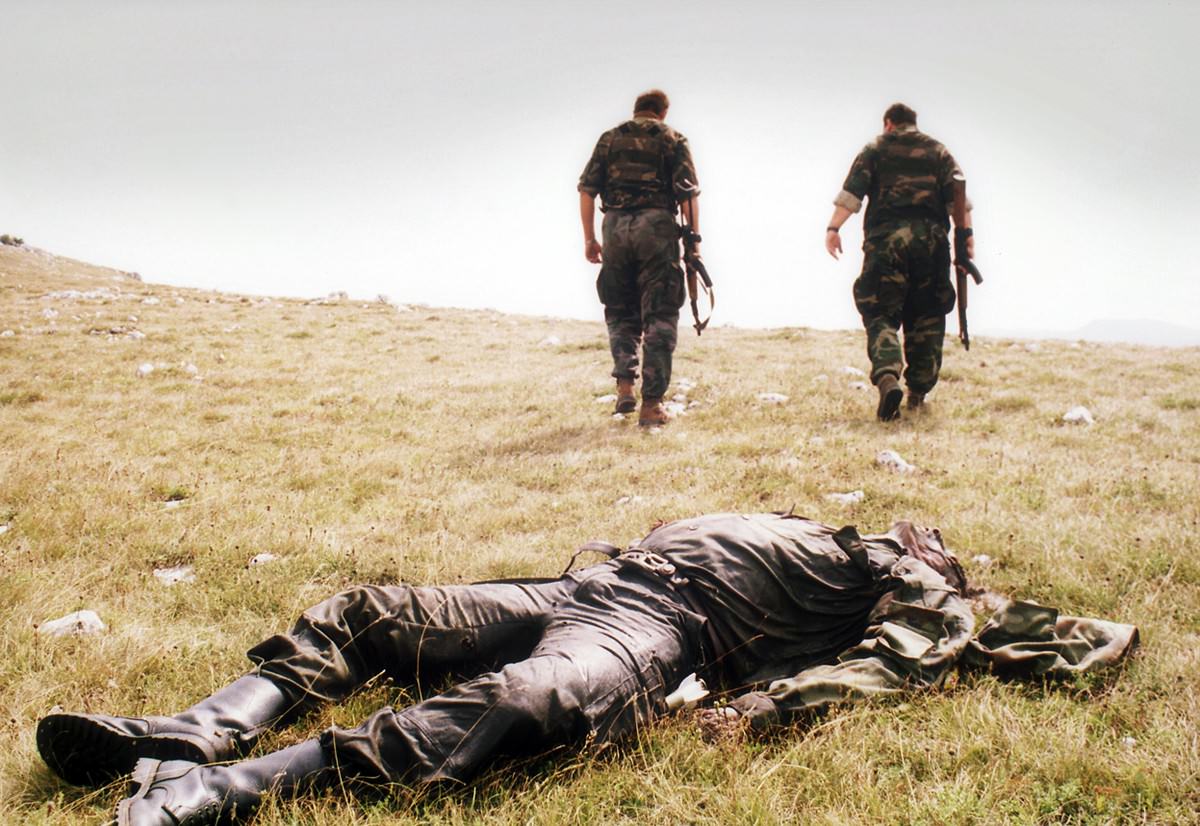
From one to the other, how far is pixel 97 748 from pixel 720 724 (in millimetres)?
2133

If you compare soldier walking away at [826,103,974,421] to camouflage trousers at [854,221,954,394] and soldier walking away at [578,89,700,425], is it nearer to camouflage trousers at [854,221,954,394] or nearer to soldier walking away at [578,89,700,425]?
camouflage trousers at [854,221,954,394]

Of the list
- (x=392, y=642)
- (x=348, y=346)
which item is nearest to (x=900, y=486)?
(x=392, y=642)

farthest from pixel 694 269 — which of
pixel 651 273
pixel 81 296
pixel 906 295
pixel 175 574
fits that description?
pixel 81 296

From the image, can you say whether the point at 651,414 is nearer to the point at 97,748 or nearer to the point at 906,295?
the point at 906,295

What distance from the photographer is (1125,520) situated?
4504mm

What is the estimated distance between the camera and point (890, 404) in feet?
24.3

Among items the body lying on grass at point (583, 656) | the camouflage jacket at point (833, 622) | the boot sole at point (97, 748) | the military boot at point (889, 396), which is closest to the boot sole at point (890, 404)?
the military boot at point (889, 396)

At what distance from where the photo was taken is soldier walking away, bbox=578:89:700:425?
7.62 m

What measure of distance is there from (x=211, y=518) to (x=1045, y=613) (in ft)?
16.5

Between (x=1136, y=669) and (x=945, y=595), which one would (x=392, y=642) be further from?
(x=1136, y=669)

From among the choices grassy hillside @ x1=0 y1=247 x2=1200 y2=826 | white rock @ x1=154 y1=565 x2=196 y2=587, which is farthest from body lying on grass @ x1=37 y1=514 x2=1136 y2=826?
white rock @ x1=154 y1=565 x2=196 y2=587

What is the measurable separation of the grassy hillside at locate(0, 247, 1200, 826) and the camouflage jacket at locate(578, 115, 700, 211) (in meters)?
2.57

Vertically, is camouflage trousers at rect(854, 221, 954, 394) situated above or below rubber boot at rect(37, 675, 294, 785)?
above

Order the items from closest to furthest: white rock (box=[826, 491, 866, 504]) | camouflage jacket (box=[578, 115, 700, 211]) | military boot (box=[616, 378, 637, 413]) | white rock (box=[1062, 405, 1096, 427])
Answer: white rock (box=[826, 491, 866, 504]) → white rock (box=[1062, 405, 1096, 427]) → camouflage jacket (box=[578, 115, 700, 211]) → military boot (box=[616, 378, 637, 413])
